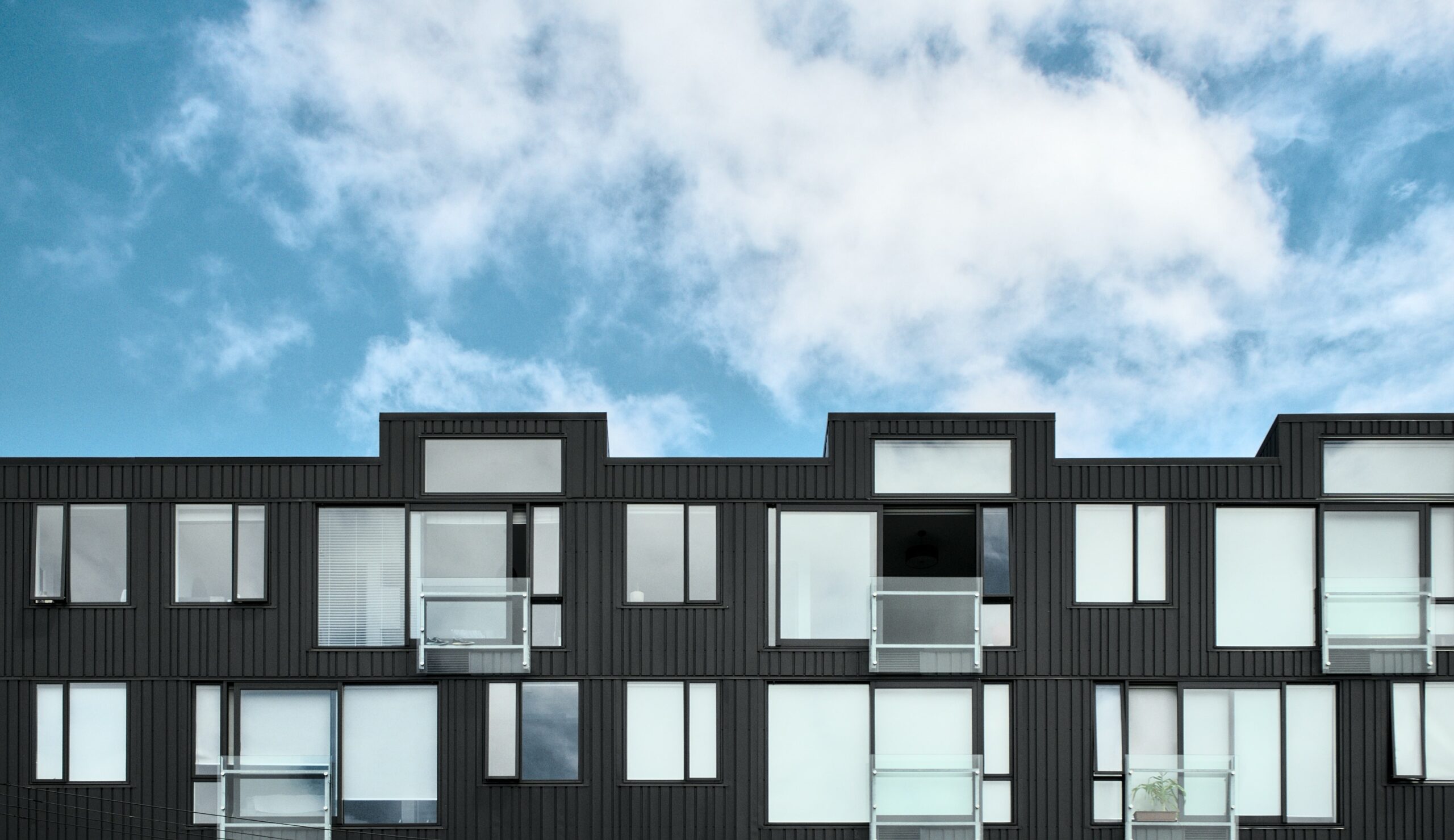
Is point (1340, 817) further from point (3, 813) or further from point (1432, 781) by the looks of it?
point (3, 813)

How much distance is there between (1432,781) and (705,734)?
10.5m

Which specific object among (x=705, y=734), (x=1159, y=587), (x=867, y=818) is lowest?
(x=867, y=818)

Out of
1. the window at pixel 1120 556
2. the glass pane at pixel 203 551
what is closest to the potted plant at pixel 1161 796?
the window at pixel 1120 556

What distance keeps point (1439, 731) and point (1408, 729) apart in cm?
44

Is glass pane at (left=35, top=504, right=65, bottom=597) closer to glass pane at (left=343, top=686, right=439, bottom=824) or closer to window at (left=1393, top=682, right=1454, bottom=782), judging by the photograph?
glass pane at (left=343, top=686, right=439, bottom=824)

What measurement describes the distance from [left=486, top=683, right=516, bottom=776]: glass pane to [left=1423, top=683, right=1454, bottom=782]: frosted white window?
13.1m

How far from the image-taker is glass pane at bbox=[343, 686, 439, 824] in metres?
16.6

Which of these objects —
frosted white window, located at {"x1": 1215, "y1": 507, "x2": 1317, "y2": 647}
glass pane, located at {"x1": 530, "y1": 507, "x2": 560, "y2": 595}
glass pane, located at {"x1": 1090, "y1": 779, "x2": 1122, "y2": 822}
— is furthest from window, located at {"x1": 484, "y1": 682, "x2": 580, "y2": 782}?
frosted white window, located at {"x1": 1215, "y1": 507, "x2": 1317, "y2": 647}

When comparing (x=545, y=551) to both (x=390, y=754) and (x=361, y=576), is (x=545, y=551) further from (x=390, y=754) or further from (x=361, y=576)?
(x=390, y=754)

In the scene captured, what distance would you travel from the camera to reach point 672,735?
16719 millimetres

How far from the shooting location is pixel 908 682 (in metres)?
16.6

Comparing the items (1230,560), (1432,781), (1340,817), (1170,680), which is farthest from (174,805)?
(1432,781)

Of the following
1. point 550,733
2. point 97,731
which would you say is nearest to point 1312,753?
point 550,733

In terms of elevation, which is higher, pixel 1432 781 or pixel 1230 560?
pixel 1230 560
